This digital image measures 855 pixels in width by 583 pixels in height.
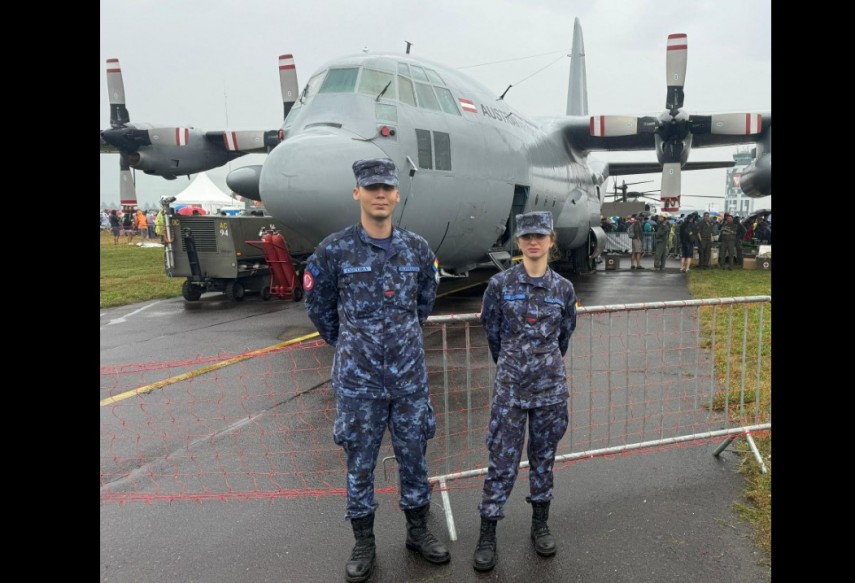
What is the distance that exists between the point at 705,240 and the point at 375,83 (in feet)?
46.5

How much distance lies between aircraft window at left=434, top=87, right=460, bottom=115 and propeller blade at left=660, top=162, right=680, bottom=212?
7891 millimetres

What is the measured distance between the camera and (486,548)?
305 centimetres

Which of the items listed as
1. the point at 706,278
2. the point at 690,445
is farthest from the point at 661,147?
the point at 690,445

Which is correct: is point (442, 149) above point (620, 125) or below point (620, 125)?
below

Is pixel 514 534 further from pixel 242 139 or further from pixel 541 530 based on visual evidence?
pixel 242 139

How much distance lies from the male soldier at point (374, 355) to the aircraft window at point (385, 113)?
544 centimetres

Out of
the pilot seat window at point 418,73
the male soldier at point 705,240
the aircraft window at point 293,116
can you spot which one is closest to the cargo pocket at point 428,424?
the aircraft window at point 293,116

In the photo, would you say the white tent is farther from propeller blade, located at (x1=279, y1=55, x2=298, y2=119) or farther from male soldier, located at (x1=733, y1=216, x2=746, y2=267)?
male soldier, located at (x1=733, y1=216, x2=746, y2=267)

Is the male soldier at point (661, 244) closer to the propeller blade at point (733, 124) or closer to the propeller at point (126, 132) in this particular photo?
the propeller blade at point (733, 124)

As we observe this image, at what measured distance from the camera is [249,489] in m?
3.92

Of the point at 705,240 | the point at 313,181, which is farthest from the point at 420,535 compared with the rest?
the point at 705,240

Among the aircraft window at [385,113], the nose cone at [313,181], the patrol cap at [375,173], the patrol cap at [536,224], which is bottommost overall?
the patrol cap at [536,224]

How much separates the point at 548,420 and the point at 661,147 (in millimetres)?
13492

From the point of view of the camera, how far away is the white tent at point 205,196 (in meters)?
39.9
